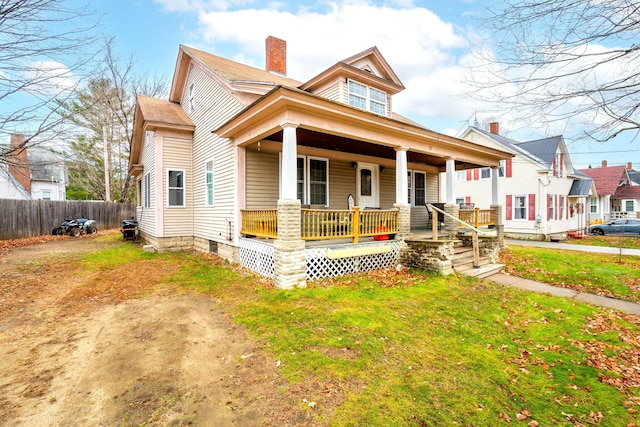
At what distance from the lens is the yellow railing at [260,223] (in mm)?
7129

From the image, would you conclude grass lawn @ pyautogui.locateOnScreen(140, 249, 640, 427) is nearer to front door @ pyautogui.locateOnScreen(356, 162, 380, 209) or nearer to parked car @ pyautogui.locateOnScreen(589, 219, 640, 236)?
front door @ pyautogui.locateOnScreen(356, 162, 380, 209)

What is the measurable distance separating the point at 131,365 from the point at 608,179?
3983 centimetres

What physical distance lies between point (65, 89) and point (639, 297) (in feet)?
42.9

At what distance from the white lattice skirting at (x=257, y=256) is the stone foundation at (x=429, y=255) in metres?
3.89

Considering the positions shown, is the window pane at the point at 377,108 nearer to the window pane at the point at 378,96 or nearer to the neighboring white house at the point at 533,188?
the window pane at the point at 378,96

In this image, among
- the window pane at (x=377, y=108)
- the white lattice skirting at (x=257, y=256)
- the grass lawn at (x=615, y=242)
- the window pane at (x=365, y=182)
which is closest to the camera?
the white lattice skirting at (x=257, y=256)

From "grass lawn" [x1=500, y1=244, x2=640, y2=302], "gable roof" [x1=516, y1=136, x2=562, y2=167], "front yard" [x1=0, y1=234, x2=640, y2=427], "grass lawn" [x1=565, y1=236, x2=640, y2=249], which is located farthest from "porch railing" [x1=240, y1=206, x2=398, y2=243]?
"gable roof" [x1=516, y1=136, x2=562, y2=167]

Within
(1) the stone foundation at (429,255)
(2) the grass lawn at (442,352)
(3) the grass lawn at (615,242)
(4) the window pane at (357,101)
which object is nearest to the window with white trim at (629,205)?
(3) the grass lawn at (615,242)

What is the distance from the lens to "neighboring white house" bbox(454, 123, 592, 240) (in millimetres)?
19016

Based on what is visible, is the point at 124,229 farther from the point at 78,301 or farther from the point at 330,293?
the point at 330,293

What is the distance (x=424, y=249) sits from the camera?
8039 mm

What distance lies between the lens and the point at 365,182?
39.3ft

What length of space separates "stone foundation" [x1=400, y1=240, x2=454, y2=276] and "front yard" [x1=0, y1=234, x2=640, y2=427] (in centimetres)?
87

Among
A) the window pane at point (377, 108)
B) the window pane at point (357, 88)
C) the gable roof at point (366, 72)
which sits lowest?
the window pane at point (377, 108)
